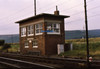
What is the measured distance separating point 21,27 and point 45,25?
10.2 metres

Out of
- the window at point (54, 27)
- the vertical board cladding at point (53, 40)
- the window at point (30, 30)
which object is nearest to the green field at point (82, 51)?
the vertical board cladding at point (53, 40)

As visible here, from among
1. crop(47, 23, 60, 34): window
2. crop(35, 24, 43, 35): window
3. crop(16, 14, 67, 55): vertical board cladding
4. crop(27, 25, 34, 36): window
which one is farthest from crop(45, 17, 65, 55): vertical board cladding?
crop(27, 25, 34, 36): window

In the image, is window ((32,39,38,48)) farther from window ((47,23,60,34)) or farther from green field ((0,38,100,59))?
green field ((0,38,100,59))

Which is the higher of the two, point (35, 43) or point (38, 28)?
point (38, 28)

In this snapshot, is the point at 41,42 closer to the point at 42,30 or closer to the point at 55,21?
the point at 42,30

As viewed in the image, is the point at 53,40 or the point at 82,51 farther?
the point at 53,40

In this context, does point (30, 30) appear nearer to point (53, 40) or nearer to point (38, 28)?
point (38, 28)

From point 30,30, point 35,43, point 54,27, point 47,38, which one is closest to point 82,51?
point 47,38

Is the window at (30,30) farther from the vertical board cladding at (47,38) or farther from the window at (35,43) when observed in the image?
the window at (35,43)

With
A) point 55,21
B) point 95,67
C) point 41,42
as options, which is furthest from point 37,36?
point 95,67

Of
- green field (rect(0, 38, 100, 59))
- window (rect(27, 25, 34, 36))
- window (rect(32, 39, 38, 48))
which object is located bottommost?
green field (rect(0, 38, 100, 59))

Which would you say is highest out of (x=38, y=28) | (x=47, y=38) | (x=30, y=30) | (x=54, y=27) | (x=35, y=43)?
(x=54, y=27)

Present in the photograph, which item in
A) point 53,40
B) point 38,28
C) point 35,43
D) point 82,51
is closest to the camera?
point 82,51

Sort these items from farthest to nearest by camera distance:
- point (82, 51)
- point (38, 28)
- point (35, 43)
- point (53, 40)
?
point (35, 43) → point (38, 28) → point (53, 40) → point (82, 51)
